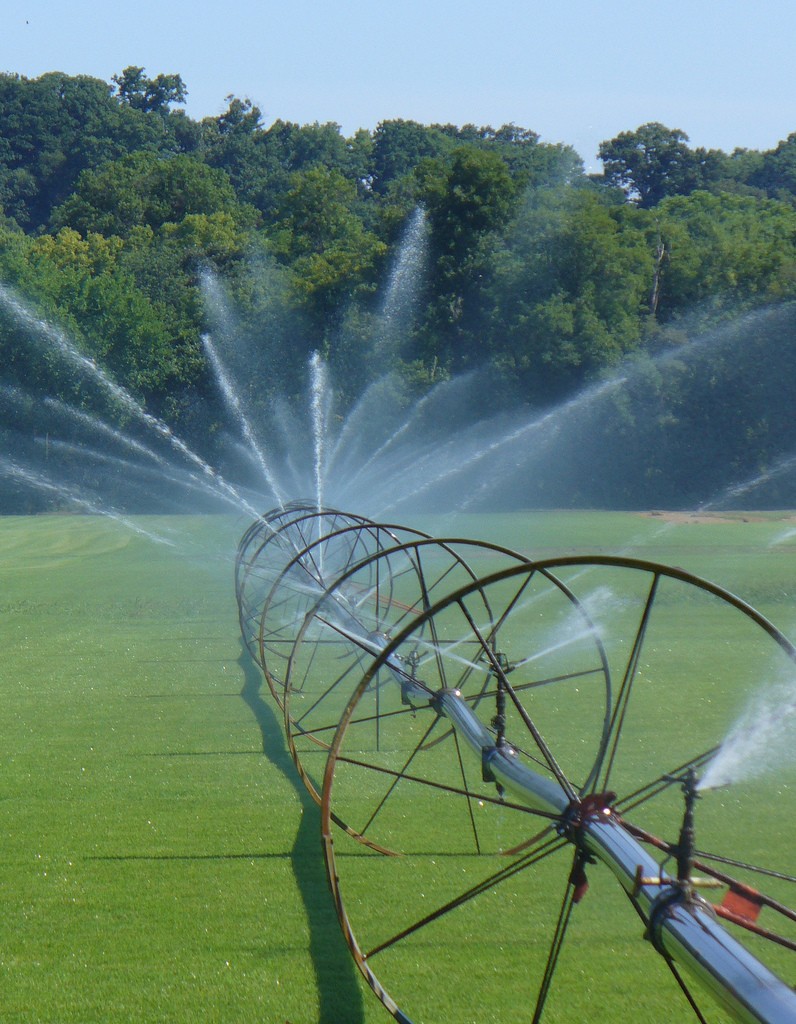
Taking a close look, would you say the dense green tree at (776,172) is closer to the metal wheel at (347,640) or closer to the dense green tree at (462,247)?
the dense green tree at (462,247)

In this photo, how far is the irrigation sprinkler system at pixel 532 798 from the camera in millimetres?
3104

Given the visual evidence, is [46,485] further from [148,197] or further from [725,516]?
[148,197]

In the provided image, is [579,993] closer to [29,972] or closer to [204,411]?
[29,972]

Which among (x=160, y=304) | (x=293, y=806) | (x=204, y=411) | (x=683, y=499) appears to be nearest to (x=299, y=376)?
(x=204, y=411)

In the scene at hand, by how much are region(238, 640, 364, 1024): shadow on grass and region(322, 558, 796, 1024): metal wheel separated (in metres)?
0.09

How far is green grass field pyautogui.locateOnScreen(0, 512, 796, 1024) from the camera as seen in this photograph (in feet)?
13.6

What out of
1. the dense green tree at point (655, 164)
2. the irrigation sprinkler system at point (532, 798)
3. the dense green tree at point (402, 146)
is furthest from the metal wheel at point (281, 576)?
the dense green tree at point (402, 146)

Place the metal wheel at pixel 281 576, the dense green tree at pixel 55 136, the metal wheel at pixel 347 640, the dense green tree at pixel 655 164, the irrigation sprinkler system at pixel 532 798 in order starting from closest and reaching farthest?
1. the irrigation sprinkler system at pixel 532 798
2. the metal wheel at pixel 347 640
3. the metal wheel at pixel 281 576
4. the dense green tree at pixel 655 164
5. the dense green tree at pixel 55 136

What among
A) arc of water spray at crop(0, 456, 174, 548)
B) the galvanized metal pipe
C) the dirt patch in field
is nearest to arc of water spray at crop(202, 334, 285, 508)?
arc of water spray at crop(0, 456, 174, 548)

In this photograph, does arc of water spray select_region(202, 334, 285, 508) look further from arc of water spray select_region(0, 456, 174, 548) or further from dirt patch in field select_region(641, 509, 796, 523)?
dirt patch in field select_region(641, 509, 796, 523)

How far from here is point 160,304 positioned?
35.9 m

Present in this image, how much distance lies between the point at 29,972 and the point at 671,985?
2.15 meters

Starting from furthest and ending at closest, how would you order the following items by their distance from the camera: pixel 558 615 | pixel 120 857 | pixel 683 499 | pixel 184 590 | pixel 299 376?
pixel 299 376 < pixel 683 499 < pixel 184 590 < pixel 558 615 < pixel 120 857

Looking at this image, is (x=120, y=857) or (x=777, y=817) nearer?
(x=120, y=857)
